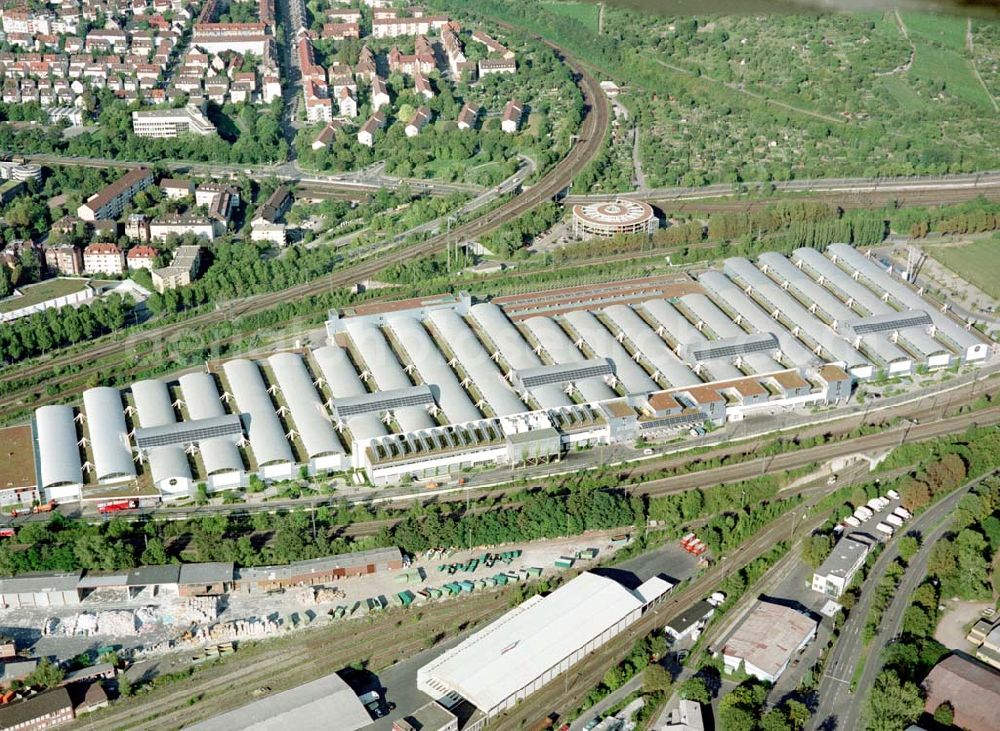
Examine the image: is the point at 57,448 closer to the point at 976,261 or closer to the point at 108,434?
the point at 108,434

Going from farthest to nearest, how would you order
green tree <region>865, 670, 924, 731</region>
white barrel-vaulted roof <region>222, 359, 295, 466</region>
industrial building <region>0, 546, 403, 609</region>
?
1. white barrel-vaulted roof <region>222, 359, 295, 466</region>
2. industrial building <region>0, 546, 403, 609</region>
3. green tree <region>865, 670, 924, 731</region>

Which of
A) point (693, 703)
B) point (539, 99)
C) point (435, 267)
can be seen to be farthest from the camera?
point (539, 99)

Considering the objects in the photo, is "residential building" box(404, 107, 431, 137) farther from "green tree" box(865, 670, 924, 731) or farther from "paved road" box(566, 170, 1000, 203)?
"green tree" box(865, 670, 924, 731)

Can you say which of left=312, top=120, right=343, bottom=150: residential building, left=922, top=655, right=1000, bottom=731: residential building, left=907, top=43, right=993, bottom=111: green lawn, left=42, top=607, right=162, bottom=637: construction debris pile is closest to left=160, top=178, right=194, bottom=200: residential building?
left=312, top=120, right=343, bottom=150: residential building

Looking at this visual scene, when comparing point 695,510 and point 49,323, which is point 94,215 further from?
point 695,510

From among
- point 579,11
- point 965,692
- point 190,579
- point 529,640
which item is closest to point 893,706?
point 965,692

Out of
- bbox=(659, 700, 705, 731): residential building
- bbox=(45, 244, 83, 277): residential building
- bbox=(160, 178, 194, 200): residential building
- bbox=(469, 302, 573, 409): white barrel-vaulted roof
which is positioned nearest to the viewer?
bbox=(659, 700, 705, 731): residential building

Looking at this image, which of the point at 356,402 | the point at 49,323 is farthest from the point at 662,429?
the point at 49,323
